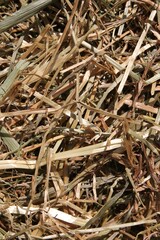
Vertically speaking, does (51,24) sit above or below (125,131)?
above

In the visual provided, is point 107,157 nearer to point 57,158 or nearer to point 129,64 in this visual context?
point 57,158

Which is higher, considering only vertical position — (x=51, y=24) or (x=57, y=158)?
(x=51, y=24)

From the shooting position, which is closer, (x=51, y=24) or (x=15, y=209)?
(x=15, y=209)

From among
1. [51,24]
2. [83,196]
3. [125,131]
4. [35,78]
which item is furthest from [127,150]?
[51,24]

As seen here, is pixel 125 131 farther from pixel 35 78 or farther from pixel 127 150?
pixel 35 78

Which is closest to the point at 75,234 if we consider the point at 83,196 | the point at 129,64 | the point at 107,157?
the point at 83,196

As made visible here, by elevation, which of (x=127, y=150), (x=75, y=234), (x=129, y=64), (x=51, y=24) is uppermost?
(x=51, y=24)
